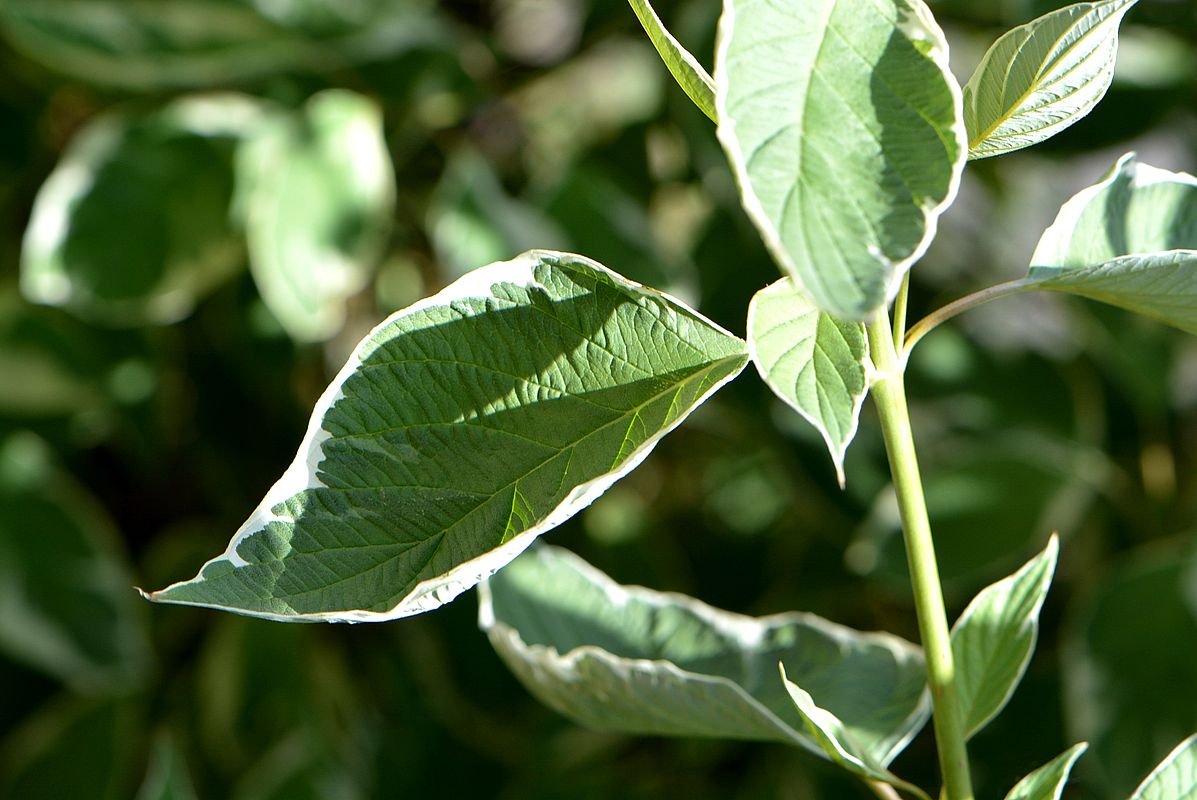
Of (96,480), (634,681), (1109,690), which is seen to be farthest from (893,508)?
(96,480)

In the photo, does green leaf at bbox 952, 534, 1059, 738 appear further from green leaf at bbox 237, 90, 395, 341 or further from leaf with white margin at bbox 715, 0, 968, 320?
green leaf at bbox 237, 90, 395, 341

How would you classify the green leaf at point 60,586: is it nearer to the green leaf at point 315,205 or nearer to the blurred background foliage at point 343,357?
the blurred background foliage at point 343,357

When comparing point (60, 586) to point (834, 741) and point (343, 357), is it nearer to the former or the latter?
point (343, 357)

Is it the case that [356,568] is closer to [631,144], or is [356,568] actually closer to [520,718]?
[520,718]

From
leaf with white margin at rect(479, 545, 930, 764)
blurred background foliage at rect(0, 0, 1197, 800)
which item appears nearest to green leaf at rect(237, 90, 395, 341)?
blurred background foliage at rect(0, 0, 1197, 800)

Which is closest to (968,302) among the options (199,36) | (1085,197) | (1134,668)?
(1085,197)
